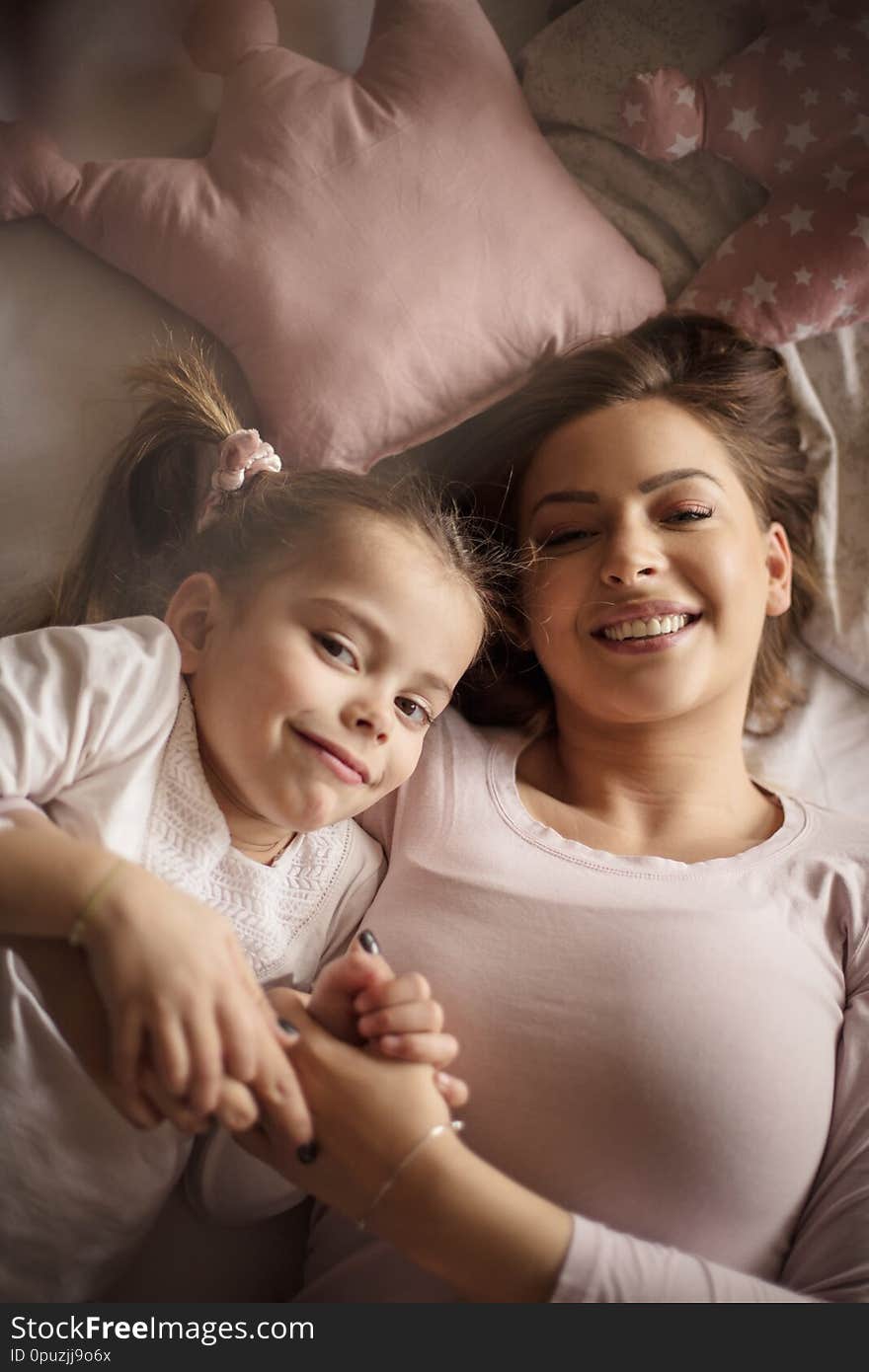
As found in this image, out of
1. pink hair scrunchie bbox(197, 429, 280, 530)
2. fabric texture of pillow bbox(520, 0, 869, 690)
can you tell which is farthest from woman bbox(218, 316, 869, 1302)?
pink hair scrunchie bbox(197, 429, 280, 530)

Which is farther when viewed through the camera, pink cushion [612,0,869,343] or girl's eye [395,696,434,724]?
pink cushion [612,0,869,343]

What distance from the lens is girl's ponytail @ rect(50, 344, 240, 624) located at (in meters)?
0.76

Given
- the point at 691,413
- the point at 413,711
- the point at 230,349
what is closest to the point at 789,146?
the point at 691,413

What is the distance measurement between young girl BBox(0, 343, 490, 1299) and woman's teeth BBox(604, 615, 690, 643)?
10 centimetres

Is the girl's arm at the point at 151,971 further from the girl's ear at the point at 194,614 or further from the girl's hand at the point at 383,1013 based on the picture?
the girl's ear at the point at 194,614

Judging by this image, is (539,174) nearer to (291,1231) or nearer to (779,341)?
(779,341)

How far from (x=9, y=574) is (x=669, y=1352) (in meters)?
0.62

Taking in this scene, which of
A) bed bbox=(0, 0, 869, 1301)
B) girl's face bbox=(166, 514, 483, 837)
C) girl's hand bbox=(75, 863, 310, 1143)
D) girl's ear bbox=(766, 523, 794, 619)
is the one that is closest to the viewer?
girl's hand bbox=(75, 863, 310, 1143)

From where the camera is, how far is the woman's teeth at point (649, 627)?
2.60 ft

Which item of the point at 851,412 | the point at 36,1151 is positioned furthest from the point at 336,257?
the point at 36,1151

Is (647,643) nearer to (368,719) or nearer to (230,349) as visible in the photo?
(368,719)

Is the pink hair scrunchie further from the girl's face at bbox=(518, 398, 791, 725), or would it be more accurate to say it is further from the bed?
the girl's face at bbox=(518, 398, 791, 725)

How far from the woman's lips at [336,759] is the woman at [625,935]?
0.37 feet

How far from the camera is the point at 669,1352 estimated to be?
23.5 inches
